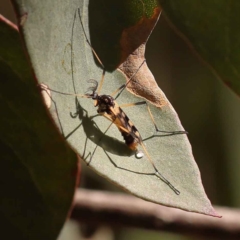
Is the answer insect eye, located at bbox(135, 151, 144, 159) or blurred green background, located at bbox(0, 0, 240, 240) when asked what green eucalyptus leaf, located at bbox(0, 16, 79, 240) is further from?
blurred green background, located at bbox(0, 0, 240, 240)

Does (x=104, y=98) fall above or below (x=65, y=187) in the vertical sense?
above

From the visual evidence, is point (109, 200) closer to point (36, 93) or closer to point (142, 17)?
point (36, 93)

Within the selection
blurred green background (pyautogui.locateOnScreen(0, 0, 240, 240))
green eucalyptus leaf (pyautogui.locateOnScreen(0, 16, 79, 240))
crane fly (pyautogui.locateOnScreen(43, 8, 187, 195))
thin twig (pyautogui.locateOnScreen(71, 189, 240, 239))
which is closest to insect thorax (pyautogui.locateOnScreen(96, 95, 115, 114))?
crane fly (pyautogui.locateOnScreen(43, 8, 187, 195))

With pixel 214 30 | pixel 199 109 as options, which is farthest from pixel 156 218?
pixel 199 109

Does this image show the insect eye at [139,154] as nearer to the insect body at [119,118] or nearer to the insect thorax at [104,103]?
the insect body at [119,118]

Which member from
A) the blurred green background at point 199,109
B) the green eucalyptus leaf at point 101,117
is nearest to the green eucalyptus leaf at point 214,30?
the green eucalyptus leaf at point 101,117

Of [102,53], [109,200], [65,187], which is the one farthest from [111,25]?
[109,200]
